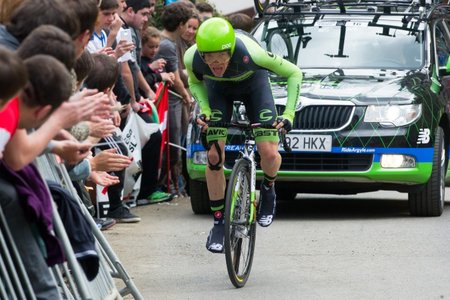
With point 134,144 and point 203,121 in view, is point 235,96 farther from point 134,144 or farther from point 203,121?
point 134,144

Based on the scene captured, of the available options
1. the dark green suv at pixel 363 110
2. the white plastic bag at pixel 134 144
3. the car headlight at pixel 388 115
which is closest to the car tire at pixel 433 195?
the dark green suv at pixel 363 110

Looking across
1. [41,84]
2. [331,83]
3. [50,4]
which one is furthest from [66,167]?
[331,83]

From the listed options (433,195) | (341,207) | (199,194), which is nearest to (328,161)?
(433,195)

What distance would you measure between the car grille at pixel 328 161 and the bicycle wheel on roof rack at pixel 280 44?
5.57 ft

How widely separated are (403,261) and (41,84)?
5531 millimetres

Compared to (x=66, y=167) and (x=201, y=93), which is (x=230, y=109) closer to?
(x=201, y=93)

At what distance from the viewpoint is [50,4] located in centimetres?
600

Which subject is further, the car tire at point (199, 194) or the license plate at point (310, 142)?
the car tire at point (199, 194)

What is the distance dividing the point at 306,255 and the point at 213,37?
1999mm

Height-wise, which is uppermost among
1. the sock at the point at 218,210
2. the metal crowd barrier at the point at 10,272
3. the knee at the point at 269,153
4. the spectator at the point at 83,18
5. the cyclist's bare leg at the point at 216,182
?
the spectator at the point at 83,18

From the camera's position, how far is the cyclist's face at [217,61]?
930 centimetres

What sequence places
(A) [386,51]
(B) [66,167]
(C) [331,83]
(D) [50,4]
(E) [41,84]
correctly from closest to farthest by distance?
(E) [41,84] → (D) [50,4] → (B) [66,167] → (C) [331,83] → (A) [386,51]

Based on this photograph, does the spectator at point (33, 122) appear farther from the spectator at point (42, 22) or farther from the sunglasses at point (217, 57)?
the sunglasses at point (217, 57)

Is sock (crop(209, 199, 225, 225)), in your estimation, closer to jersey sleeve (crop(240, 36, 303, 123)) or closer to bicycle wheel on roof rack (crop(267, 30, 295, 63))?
jersey sleeve (crop(240, 36, 303, 123))
